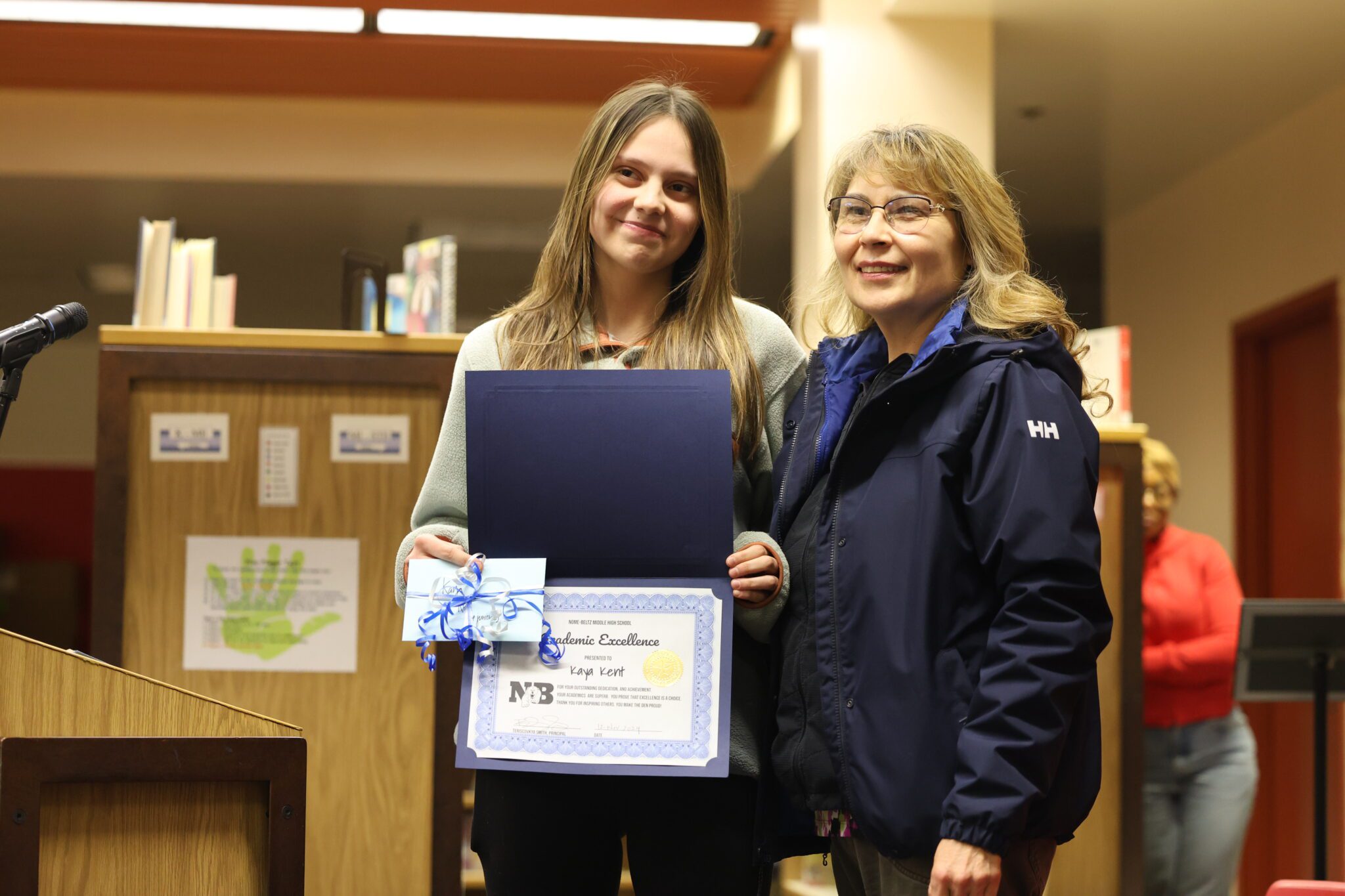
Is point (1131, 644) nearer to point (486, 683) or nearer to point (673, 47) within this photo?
point (486, 683)

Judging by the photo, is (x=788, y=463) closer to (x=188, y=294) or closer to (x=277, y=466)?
(x=277, y=466)

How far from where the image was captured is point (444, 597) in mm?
1556

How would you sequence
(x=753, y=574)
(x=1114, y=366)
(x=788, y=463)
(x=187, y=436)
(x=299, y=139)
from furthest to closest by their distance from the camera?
(x=299, y=139) → (x=1114, y=366) → (x=187, y=436) → (x=788, y=463) → (x=753, y=574)

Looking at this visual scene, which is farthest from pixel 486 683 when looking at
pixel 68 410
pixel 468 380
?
pixel 68 410

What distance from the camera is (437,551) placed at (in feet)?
5.22

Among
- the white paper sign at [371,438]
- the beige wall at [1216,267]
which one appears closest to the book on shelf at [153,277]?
the white paper sign at [371,438]

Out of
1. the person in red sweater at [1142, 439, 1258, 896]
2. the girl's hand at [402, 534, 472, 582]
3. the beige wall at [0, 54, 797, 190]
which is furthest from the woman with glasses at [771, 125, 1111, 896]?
the beige wall at [0, 54, 797, 190]

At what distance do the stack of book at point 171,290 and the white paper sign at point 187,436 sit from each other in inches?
9.1

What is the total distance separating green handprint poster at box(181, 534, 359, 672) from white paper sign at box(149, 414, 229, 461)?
0.65 feet

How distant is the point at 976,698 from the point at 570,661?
0.46 metres

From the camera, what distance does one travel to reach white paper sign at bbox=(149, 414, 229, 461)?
3.09 m

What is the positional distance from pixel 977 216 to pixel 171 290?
2.20 metres

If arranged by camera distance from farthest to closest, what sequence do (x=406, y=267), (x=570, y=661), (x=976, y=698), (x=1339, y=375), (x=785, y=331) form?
1. (x=1339, y=375)
2. (x=406, y=267)
3. (x=785, y=331)
4. (x=570, y=661)
5. (x=976, y=698)
